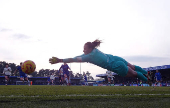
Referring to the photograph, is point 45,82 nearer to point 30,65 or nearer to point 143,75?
point 30,65

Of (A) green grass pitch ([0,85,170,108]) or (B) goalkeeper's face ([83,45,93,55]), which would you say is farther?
(B) goalkeeper's face ([83,45,93,55])

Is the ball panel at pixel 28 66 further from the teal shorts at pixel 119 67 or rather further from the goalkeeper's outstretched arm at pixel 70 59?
the teal shorts at pixel 119 67

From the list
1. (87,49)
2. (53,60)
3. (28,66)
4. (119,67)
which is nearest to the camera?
(53,60)

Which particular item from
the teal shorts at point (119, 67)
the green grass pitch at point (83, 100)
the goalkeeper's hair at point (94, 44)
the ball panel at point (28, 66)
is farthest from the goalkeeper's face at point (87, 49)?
the ball panel at point (28, 66)

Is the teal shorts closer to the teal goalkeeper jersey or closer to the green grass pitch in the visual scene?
the teal goalkeeper jersey

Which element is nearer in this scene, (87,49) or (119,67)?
(87,49)

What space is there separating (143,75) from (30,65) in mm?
6521

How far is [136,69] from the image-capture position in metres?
6.31

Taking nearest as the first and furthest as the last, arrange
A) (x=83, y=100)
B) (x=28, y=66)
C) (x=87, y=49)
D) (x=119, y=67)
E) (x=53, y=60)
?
1. (x=83, y=100)
2. (x=53, y=60)
3. (x=87, y=49)
4. (x=119, y=67)
5. (x=28, y=66)

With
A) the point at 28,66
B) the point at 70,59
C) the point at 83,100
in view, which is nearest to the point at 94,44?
the point at 70,59

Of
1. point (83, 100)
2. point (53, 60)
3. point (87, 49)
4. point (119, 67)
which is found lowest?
point (83, 100)

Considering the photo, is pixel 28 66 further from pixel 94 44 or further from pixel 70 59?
pixel 94 44

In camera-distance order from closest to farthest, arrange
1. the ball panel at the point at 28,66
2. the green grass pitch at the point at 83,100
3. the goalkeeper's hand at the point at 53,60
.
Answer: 1. the green grass pitch at the point at 83,100
2. the goalkeeper's hand at the point at 53,60
3. the ball panel at the point at 28,66

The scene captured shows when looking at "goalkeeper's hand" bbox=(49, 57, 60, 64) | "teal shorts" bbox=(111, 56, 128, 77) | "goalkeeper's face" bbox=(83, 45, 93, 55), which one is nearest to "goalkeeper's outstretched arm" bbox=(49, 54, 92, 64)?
"goalkeeper's hand" bbox=(49, 57, 60, 64)
